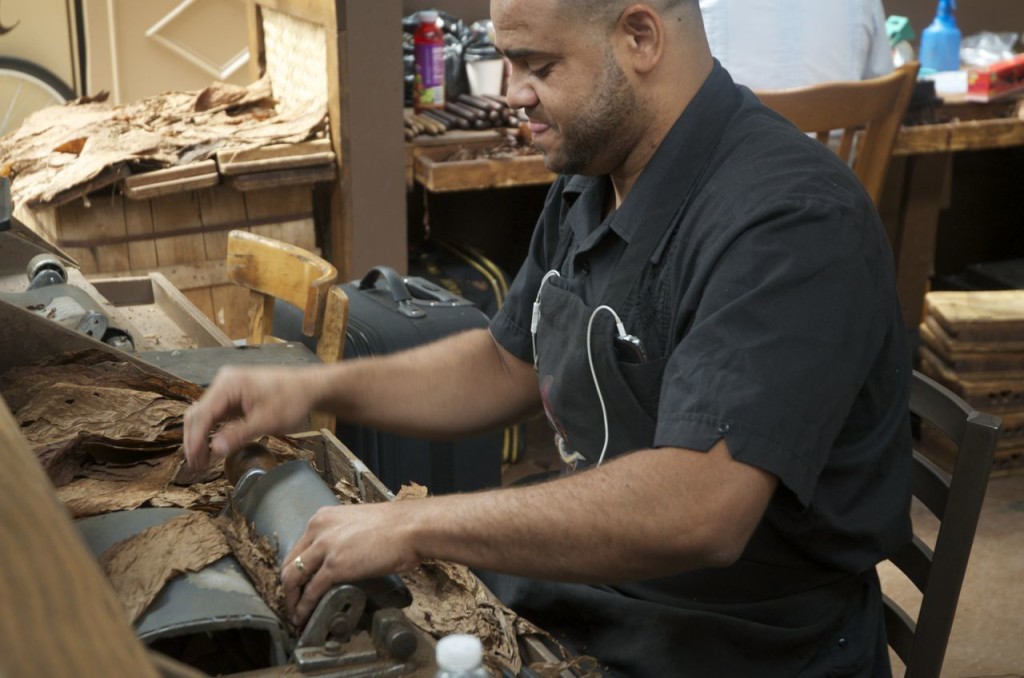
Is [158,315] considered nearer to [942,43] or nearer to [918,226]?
[918,226]

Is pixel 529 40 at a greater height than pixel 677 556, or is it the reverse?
pixel 529 40

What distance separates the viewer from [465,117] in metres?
3.73

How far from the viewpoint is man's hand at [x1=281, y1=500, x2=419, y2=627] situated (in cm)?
121

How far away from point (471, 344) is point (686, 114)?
55cm

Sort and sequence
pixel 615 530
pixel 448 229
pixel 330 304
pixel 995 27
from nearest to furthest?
pixel 615 530 < pixel 330 304 < pixel 448 229 < pixel 995 27

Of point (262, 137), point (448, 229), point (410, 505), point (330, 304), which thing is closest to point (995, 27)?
point (448, 229)

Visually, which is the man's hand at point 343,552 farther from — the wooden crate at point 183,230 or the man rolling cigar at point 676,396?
the wooden crate at point 183,230

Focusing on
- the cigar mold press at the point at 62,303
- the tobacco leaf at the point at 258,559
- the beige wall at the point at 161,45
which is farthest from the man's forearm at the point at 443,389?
the beige wall at the point at 161,45

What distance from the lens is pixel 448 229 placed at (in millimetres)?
4656

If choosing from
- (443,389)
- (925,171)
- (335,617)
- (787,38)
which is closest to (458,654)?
(335,617)

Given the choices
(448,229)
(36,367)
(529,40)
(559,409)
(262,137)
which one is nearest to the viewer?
(529,40)

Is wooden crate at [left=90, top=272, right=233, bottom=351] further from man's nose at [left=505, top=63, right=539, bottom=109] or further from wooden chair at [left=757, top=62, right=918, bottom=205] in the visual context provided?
wooden chair at [left=757, top=62, right=918, bottom=205]

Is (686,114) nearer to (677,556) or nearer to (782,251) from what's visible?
(782,251)

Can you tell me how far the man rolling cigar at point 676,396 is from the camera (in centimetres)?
126
